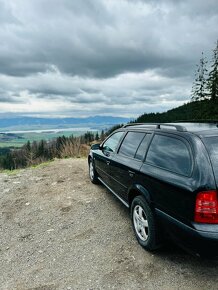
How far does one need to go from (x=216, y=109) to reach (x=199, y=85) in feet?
19.8

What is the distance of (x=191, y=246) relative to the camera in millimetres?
2852

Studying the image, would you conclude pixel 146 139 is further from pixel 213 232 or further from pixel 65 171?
pixel 65 171

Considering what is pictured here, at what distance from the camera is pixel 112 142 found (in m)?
5.71

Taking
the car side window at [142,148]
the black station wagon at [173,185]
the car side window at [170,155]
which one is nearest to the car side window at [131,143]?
the black station wagon at [173,185]

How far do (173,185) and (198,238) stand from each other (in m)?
0.60

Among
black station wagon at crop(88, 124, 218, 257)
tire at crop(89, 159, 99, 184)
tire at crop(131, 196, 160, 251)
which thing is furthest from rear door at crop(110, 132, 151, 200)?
tire at crop(89, 159, 99, 184)

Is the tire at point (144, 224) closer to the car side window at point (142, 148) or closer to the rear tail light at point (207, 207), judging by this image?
the car side window at point (142, 148)

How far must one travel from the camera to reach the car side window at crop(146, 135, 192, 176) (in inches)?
120

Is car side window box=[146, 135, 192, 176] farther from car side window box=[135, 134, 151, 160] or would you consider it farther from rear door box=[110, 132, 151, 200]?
rear door box=[110, 132, 151, 200]

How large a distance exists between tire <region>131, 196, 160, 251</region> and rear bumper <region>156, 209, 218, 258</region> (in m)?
0.48

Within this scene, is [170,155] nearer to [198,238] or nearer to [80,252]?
[198,238]

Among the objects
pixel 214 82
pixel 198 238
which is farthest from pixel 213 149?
pixel 214 82

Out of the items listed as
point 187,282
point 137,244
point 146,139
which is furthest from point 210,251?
point 146,139

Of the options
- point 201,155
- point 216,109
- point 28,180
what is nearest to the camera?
point 201,155
